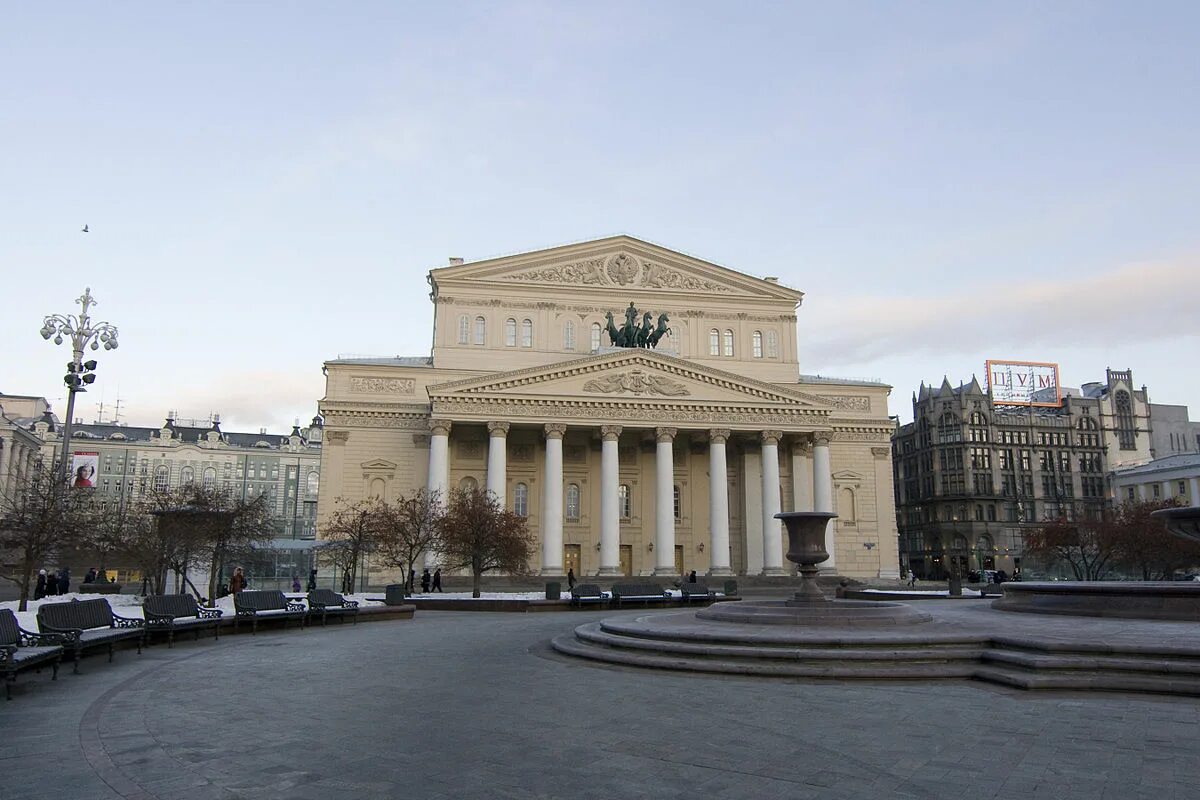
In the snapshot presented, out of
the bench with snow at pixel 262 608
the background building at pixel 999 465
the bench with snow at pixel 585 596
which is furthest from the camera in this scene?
the background building at pixel 999 465

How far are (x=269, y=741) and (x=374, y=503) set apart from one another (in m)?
43.3

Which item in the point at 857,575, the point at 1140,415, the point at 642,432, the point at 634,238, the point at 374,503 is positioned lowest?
the point at 857,575

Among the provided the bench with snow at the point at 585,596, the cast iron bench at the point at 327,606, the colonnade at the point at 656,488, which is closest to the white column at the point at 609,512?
the colonnade at the point at 656,488

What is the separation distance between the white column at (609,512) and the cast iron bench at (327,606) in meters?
24.8

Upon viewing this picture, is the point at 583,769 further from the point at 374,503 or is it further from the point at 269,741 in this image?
the point at 374,503

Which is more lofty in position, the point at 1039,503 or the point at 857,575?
the point at 1039,503

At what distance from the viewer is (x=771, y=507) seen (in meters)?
49.9

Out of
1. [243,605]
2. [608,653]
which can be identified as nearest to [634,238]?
[243,605]

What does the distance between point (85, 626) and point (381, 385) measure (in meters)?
38.9

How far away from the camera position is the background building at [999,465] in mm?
85500

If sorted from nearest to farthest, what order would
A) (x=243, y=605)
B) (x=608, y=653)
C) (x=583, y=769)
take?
(x=583, y=769)
(x=608, y=653)
(x=243, y=605)

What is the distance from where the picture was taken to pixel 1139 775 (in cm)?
668

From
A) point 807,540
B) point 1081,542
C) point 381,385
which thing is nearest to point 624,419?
point 381,385

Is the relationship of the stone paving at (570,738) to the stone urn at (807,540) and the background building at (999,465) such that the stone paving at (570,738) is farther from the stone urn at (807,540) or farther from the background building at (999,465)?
the background building at (999,465)
